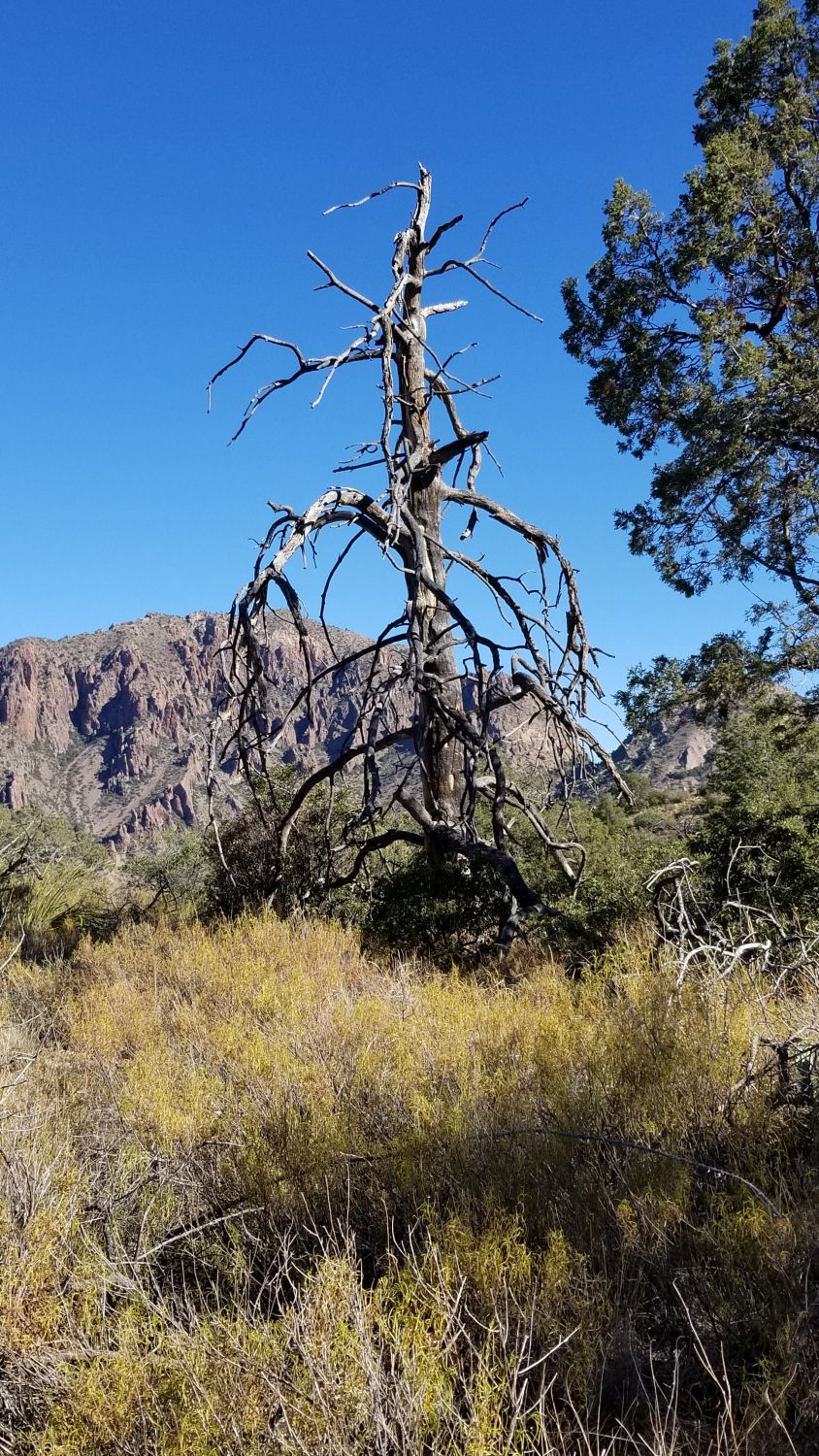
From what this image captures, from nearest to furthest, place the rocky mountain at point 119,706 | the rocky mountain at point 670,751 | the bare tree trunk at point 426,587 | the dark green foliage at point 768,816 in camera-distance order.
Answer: the dark green foliage at point 768,816, the bare tree trunk at point 426,587, the rocky mountain at point 670,751, the rocky mountain at point 119,706

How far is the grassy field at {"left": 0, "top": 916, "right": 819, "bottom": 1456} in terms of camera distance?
2.27 m

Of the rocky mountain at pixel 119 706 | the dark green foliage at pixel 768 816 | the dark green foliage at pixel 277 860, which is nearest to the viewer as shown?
the dark green foliage at pixel 768 816

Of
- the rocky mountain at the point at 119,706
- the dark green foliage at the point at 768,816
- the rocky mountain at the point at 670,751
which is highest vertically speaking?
the rocky mountain at the point at 119,706

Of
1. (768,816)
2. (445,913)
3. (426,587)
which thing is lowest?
(445,913)

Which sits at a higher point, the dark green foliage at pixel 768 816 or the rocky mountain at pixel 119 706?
the rocky mountain at pixel 119 706

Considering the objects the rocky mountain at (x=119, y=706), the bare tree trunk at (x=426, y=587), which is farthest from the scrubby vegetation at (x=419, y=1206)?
the rocky mountain at (x=119, y=706)

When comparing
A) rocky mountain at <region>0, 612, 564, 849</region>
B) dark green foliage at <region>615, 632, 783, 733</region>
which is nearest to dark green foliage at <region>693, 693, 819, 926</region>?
dark green foliage at <region>615, 632, 783, 733</region>

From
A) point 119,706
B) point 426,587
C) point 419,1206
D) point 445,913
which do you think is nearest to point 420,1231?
point 419,1206

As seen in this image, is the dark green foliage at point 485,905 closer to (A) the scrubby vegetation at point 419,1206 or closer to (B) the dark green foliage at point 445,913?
(B) the dark green foliage at point 445,913

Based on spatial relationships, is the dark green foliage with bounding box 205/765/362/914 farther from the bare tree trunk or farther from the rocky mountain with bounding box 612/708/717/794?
the rocky mountain with bounding box 612/708/717/794

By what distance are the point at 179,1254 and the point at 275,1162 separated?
1.75 feet

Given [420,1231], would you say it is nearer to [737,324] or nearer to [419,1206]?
[419,1206]

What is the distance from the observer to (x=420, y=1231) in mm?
3217

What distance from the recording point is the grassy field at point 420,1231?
7.43 feet
